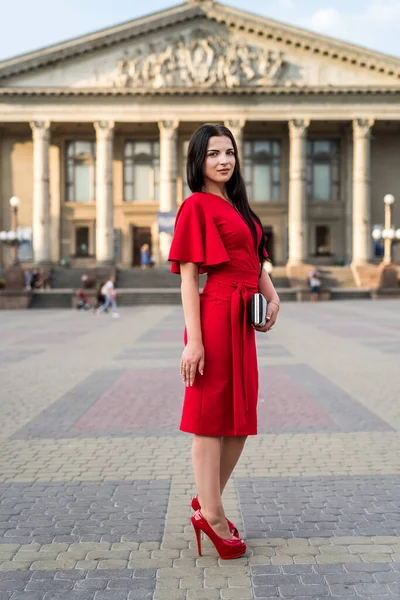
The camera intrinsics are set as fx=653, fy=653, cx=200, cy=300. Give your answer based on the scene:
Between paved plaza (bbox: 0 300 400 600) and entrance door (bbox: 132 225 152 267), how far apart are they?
1666 inches

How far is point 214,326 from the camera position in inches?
157

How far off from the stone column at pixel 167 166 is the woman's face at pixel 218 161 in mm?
43928

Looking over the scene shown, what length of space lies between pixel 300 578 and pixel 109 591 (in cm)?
108

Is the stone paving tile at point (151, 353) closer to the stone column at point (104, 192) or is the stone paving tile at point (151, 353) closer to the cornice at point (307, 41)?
the stone column at point (104, 192)

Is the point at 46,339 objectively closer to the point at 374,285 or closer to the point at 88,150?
the point at 374,285

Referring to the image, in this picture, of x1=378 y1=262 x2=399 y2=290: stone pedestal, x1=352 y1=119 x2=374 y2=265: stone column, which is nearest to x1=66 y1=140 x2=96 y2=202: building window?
x1=352 y1=119 x2=374 y2=265: stone column

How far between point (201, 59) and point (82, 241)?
56.7ft

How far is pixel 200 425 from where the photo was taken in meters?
4.00

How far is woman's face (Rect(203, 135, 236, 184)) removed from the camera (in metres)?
4.12

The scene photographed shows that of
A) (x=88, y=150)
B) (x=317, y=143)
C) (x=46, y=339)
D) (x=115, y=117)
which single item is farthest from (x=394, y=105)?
(x=46, y=339)

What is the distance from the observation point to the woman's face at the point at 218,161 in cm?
412

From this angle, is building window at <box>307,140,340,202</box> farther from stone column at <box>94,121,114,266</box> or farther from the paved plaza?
the paved plaza

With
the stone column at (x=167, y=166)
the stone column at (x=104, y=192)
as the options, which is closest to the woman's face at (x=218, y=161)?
the stone column at (x=167, y=166)

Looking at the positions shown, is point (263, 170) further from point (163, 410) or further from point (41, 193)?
point (163, 410)
